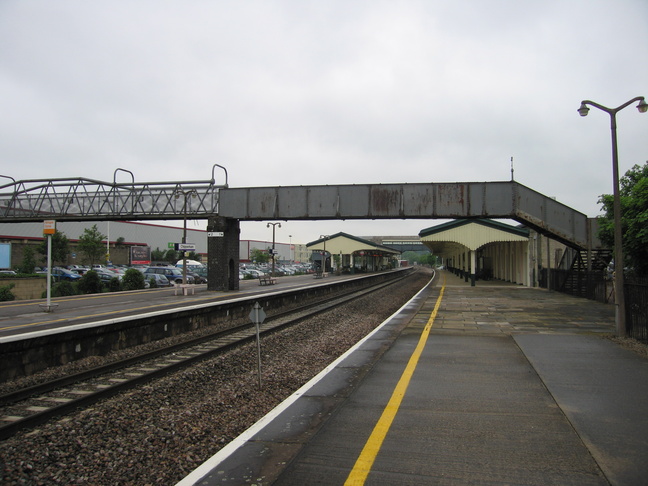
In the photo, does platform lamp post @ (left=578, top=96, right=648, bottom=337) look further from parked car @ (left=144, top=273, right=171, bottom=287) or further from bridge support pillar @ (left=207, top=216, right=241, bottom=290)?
parked car @ (left=144, top=273, right=171, bottom=287)

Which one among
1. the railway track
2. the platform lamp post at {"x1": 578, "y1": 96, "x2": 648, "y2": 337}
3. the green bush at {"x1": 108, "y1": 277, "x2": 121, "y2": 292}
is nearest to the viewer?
the railway track

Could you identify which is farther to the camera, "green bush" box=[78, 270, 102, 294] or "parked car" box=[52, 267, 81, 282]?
"parked car" box=[52, 267, 81, 282]

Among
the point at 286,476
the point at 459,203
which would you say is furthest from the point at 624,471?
the point at 459,203

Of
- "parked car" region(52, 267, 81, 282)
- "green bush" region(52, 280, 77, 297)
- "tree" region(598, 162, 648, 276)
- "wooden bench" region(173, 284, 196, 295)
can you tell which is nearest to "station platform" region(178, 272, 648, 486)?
"tree" region(598, 162, 648, 276)

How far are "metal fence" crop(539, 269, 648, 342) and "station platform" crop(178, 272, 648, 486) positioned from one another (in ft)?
4.41

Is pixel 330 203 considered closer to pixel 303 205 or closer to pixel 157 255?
pixel 303 205

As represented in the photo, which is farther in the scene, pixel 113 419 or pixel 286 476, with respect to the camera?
pixel 113 419

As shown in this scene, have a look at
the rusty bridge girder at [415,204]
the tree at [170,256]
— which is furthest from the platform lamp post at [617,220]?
the tree at [170,256]

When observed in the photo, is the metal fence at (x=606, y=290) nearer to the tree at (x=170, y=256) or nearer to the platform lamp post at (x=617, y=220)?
the platform lamp post at (x=617, y=220)

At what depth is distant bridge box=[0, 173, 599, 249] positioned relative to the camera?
2600cm

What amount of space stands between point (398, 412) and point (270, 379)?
11.2 feet

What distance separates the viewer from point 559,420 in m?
5.25

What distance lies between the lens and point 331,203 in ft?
95.2

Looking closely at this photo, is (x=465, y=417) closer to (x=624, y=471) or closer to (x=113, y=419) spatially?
(x=624, y=471)
